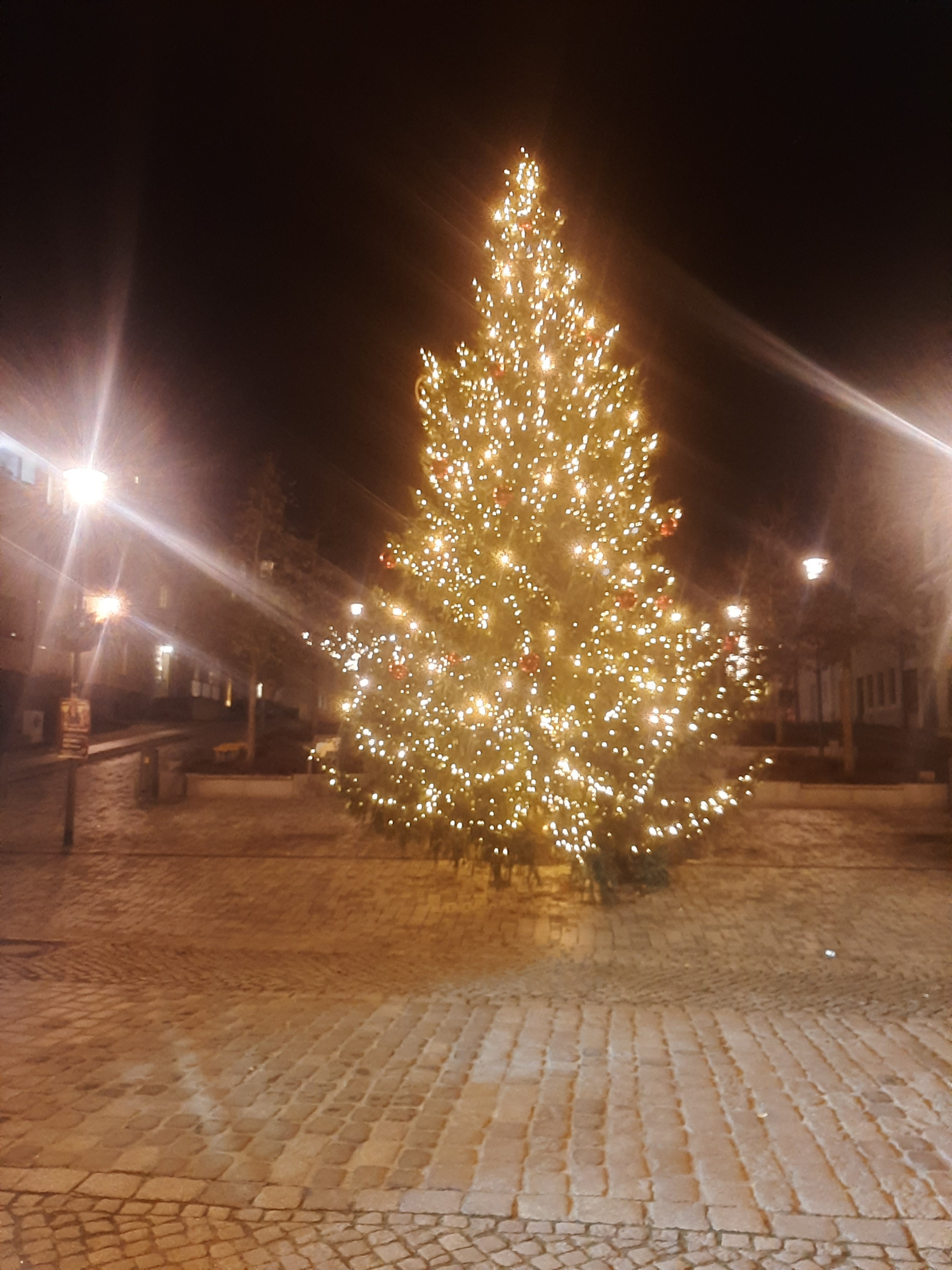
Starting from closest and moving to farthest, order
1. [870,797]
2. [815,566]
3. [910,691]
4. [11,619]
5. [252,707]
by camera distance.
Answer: [870,797] < [815,566] < [252,707] < [11,619] < [910,691]

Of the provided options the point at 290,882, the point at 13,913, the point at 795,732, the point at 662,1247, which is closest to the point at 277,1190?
the point at 662,1247

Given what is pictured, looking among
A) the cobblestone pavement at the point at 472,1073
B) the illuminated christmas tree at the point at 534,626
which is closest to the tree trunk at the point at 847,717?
the cobblestone pavement at the point at 472,1073

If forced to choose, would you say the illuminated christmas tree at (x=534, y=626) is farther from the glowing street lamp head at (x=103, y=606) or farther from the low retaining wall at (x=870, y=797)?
the low retaining wall at (x=870, y=797)

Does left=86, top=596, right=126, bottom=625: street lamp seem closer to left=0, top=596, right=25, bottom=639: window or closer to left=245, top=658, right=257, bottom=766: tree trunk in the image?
left=245, top=658, right=257, bottom=766: tree trunk

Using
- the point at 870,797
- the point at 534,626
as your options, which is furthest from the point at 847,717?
the point at 534,626

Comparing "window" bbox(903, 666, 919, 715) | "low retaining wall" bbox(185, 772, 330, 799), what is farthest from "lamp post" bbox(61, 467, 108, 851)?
"window" bbox(903, 666, 919, 715)

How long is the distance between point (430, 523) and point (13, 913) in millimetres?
5483

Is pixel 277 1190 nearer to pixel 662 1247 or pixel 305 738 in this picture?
pixel 662 1247

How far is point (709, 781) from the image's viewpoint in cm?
1108

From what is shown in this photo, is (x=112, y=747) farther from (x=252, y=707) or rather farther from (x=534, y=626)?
(x=534, y=626)

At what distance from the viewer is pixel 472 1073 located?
5836 millimetres

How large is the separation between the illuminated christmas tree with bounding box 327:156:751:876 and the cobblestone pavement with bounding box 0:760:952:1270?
0.95 meters

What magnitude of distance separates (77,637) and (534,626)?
6.46 meters

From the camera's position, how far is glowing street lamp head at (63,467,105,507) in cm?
1373
